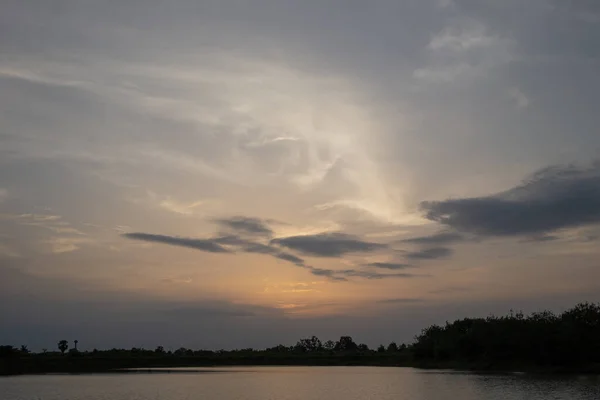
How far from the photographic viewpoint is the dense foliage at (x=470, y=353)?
7138 centimetres

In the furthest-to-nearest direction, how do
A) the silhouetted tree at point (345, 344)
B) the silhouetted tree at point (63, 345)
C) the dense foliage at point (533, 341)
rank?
the silhouetted tree at point (345, 344) < the silhouetted tree at point (63, 345) < the dense foliage at point (533, 341)

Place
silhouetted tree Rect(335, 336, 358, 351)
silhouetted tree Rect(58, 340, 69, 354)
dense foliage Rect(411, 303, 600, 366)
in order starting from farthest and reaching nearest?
silhouetted tree Rect(335, 336, 358, 351)
silhouetted tree Rect(58, 340, 69, 354)
dense foliage Rect(411, 303, 600, 366)

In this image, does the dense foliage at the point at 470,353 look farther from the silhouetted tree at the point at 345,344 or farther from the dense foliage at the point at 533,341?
the silhouetted tree at the point at 345,344

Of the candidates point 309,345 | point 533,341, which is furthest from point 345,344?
point 533,341

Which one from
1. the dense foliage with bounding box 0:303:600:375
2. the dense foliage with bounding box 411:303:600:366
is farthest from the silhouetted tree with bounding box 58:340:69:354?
the dense foliage with bounding box 411:303:600:366

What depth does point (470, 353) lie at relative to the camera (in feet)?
290

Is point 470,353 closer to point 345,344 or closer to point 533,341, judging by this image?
point 533,341

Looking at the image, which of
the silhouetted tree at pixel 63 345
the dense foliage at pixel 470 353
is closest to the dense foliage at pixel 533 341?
the dense foliage at pixel 470 353

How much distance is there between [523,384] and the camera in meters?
50.8

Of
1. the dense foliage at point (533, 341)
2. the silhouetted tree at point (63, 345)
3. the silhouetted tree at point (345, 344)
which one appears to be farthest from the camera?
the silhouetted tree at point (345, 344)

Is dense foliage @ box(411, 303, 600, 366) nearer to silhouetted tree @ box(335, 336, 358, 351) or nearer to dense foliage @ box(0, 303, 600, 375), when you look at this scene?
dense foliage @ box(0, 303, 600, 375)

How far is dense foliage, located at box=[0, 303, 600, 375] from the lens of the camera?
234 ft

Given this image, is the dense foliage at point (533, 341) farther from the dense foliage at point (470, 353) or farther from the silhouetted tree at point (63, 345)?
the silhouetted tree at point (63, 345)

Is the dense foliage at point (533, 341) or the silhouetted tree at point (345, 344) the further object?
the silhouetted tree at point (345, 344)
